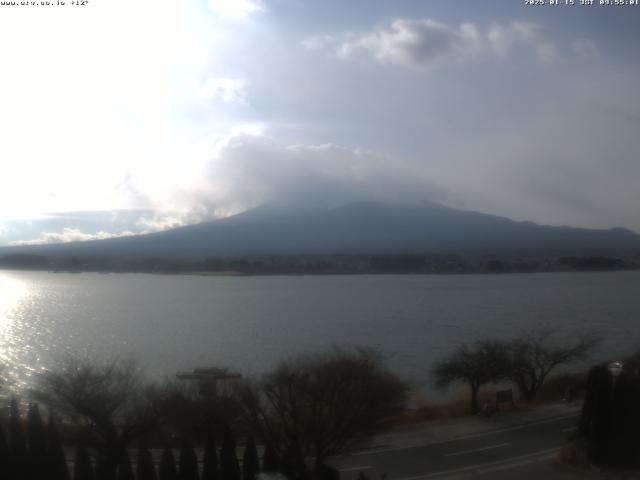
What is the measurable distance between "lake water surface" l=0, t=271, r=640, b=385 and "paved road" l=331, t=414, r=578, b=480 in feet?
16.2

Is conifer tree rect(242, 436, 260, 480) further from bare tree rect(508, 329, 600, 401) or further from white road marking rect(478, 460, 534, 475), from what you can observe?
bare tree rect(508, 329, 600, 401)

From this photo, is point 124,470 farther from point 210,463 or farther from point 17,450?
point 17,450

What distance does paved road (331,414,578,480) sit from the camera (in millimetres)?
7121

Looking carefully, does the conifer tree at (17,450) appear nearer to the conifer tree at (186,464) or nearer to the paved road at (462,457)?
the conifer tree at (186,464)

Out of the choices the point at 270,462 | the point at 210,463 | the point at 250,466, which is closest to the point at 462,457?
the point at 270,462

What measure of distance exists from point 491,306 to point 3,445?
93.5ft

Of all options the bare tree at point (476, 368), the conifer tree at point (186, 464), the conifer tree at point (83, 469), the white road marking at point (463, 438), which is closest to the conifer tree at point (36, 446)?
the conifer tree at point (83, 469)

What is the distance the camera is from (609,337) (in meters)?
19.9

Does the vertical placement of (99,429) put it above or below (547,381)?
above

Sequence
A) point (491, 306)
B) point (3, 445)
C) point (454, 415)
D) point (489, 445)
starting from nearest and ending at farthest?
point (3, 445)
point (489, 445)
point (454, 415)
point (491, 306)

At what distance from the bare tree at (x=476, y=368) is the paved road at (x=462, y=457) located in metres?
2.75

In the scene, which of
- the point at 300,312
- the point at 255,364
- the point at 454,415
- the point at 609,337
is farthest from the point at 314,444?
the point at 300,312

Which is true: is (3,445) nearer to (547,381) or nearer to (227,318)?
(547,381)

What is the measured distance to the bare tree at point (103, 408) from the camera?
623 cm
